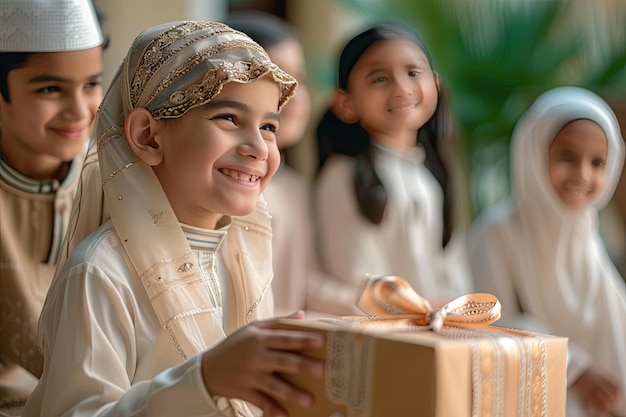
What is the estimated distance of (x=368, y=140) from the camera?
1.75 m

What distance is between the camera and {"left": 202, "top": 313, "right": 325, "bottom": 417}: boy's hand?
1.01 metres

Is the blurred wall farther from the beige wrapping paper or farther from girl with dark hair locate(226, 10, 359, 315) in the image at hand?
the beige wrapping paper

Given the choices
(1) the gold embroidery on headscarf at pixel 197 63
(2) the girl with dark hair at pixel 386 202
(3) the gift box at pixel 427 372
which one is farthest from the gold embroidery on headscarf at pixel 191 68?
(3) the gift box at pixel 427 372

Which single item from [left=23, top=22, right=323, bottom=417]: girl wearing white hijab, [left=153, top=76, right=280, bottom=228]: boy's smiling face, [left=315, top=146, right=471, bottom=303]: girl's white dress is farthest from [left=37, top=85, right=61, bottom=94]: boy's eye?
[left=315, top=146, right=471, bottom=303]: girl's white dress

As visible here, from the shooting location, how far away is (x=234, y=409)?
118 cm

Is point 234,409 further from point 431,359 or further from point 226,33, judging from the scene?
point 226,33

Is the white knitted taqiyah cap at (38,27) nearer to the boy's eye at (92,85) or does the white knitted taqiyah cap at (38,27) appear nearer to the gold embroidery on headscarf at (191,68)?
the boy's eye at (92,85)

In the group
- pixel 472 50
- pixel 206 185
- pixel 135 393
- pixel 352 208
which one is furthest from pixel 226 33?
pixel 472 50

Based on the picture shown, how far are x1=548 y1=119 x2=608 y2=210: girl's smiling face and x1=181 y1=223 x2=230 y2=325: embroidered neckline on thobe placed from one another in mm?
1140

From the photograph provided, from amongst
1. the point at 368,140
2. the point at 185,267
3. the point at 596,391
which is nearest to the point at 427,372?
the point at 185,267

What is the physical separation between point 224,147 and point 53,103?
459mm

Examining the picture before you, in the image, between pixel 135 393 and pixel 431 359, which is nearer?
pixel 431 359

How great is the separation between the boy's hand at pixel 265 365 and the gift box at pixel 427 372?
12mm

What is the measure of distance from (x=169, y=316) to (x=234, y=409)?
152 millimetres
